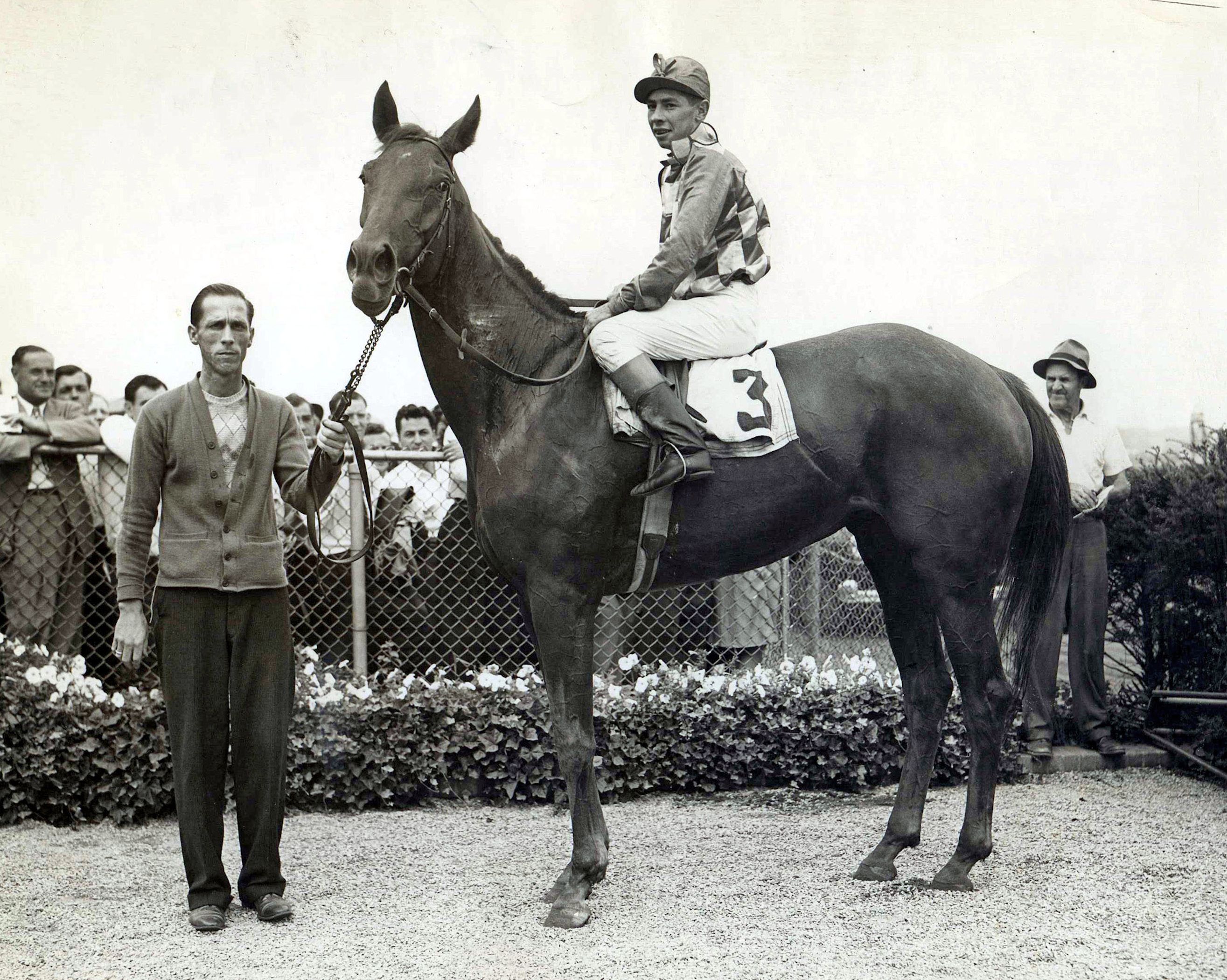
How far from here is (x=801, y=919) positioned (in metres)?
3.89

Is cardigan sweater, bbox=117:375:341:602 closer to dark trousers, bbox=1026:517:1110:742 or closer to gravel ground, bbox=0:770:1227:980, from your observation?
gravel ground, bbox=0:770:1227:980

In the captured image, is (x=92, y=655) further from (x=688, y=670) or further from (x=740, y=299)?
(x=740, y=299)

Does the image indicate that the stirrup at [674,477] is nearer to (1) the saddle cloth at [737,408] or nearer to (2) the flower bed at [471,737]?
(1) the saddle cloth at [737,408]

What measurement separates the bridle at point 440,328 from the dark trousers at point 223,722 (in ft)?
1.39

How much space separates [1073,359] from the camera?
6.82 meters

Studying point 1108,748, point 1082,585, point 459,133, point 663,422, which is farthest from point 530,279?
point 1108,748

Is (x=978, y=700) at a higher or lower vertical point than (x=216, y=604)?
lower

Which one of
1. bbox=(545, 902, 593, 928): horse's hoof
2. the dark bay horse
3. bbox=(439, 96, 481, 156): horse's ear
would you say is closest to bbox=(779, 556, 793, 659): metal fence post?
the dark bay horse

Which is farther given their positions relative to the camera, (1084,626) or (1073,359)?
(1073,359)

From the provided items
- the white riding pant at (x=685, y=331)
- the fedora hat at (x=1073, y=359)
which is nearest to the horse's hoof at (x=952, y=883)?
the white riding pant at (x=685, y=331)

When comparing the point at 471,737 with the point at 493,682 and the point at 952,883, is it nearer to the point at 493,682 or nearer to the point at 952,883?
the point at 493,682

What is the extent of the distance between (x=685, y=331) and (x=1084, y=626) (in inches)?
152

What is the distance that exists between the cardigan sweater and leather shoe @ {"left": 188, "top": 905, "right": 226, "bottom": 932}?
1108 mm

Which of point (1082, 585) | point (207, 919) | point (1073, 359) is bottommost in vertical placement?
point (207, 919)
